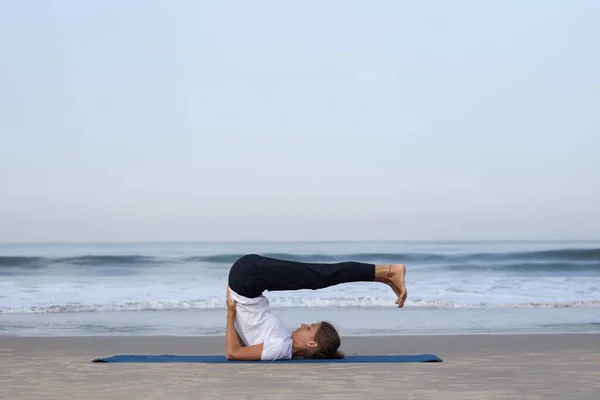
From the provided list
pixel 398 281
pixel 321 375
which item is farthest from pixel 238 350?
pixel 398 281

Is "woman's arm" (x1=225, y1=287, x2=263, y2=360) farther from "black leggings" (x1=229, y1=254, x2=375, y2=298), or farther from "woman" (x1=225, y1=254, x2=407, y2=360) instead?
"black leggings" (x1=229, y1=254, x2=375, y2=298)

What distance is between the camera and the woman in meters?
4.60

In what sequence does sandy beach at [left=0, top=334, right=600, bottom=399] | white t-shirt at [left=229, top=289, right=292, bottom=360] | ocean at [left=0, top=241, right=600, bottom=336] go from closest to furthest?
sandy beach at [left=0, top=334, right=600, bottom=399], white t-shirt at [left=229, top=289, right=292, bottom=360], ocean at [left=0, top=241, right=600, bottom=336]

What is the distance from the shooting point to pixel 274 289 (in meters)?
4.85

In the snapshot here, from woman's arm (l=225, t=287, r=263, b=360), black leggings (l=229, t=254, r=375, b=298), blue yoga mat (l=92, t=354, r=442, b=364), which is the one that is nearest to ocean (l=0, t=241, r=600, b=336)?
blue yoga mat (l=92, t=354, r=442, b=364)

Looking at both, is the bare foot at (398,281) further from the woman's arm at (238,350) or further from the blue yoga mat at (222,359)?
the woman's arm at (238,350)

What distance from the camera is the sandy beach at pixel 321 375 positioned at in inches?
151

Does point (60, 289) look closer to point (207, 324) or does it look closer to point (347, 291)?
point (347, 291)

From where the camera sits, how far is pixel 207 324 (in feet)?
26.1

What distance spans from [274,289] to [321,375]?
2.36 ft

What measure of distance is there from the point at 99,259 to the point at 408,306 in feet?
43.7

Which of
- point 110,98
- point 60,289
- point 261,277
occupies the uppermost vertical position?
point 110,98

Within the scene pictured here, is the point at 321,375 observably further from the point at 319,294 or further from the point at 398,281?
the point at 319,294

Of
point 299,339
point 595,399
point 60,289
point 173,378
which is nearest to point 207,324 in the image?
point 299,339
